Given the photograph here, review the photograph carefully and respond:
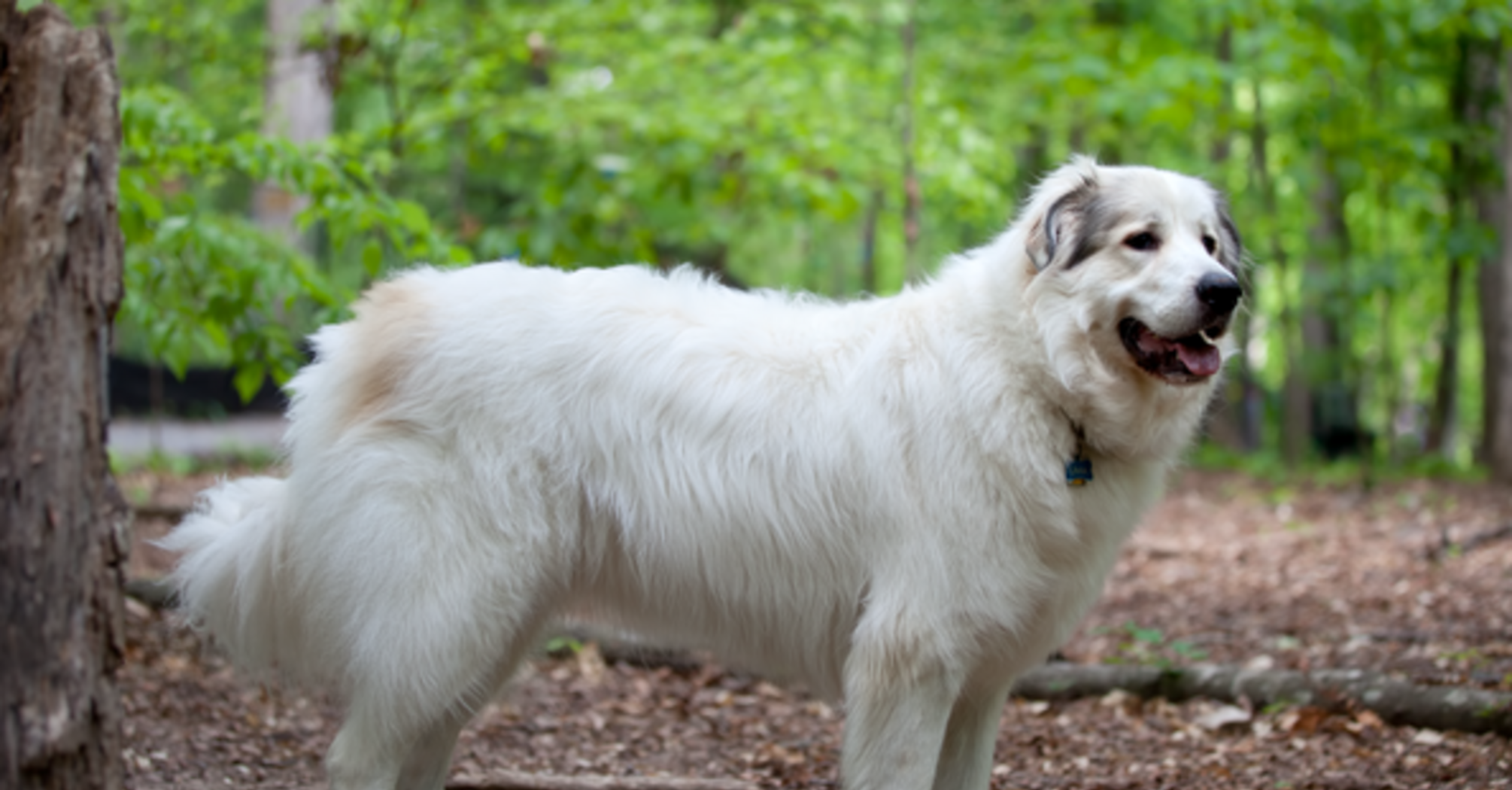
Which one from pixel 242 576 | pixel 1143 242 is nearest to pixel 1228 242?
pixel 1143 242

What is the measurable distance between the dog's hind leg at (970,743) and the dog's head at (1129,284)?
2.94ft

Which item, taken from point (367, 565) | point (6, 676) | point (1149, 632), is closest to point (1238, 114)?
point (1149, 632)

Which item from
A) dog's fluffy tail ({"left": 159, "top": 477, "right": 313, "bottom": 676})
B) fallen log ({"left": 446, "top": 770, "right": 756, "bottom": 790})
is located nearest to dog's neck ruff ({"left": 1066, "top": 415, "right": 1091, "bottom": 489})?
fallen log ({"left": 446, "top": 770, "right": 756, "bottom": 790})

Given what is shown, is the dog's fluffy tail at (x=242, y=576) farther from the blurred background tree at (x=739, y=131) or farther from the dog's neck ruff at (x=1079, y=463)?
the dog's neck ruff at (x=1079, y=463)

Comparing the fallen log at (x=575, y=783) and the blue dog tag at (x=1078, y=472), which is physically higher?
the blue dog tag at (x=1078, y=472)

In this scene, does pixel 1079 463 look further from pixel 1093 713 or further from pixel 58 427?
pixel 58 427

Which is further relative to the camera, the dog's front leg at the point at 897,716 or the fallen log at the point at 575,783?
the fallen log at the point at 575,783

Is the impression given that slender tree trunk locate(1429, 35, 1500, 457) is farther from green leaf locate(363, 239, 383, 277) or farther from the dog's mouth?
green leaf locate(363, 239, 383, 277)

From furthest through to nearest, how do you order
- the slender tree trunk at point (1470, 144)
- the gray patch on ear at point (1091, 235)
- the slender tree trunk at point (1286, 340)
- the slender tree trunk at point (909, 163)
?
the slender tree trunk at point (1286, 340), the slender tree trunk at point (1470, 144), the slender tree trunk at point (909, 163), the gray patch on ear at point (1091, 235)

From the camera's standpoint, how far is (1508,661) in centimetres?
455

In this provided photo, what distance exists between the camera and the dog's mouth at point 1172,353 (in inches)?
119

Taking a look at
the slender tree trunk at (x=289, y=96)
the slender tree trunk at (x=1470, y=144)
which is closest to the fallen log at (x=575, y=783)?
the slender tree trunk at (x=289, y=96)

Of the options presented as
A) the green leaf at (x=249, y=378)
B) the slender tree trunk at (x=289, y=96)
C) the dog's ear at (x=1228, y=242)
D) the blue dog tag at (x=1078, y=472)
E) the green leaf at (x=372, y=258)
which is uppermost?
the slender tree trunk at (x=289, y=96)

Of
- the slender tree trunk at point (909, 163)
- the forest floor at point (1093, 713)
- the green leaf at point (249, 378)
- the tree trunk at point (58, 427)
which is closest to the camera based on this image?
the tree trunk at point (58, 427)
